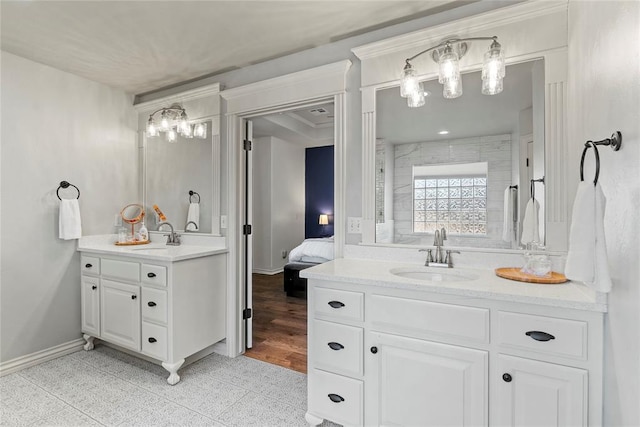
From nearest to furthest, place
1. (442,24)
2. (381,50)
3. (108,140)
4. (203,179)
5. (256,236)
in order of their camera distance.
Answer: (442,24), (381,50), (203,179), (108,140), (256,236)

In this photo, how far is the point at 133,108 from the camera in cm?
328

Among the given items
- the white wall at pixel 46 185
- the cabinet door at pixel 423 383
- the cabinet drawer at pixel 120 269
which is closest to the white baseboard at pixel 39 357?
the white wall at pixel 46 185

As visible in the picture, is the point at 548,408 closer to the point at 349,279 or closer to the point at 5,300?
the point at 349,279

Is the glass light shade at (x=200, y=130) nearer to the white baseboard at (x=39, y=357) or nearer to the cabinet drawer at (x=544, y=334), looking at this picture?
the white baseboard at (x=39, y=357)

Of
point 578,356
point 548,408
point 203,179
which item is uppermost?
point 203,179

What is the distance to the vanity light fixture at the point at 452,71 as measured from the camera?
5.49 ft

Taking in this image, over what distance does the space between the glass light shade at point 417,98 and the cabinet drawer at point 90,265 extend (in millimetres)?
2782

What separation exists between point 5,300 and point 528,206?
370 cm

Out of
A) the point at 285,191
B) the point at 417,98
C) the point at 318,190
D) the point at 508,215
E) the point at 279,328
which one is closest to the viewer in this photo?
the point at 508,215

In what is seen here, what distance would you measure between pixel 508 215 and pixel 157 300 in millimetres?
2412

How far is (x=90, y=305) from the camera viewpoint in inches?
109

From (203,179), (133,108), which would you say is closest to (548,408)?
(203,179)

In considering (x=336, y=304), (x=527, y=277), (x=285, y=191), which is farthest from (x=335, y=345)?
(x=285, y=191)

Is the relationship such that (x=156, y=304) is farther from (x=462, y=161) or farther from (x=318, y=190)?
(x=318, y=190)
